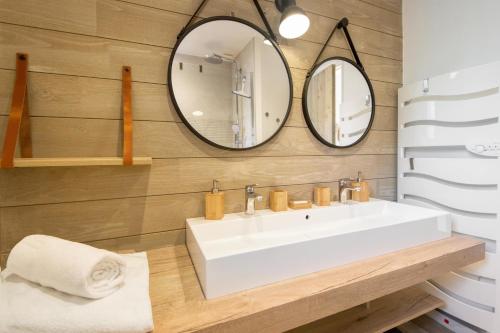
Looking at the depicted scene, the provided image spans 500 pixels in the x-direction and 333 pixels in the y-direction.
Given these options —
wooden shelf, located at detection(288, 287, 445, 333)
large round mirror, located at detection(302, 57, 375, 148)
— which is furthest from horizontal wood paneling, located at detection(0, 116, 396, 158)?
wooden shelf, located at detection(288, 287, 445, 333)

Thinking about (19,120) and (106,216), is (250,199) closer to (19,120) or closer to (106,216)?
(106,216)

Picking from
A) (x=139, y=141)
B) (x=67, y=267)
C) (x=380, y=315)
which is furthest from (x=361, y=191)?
(x=67, y=267)

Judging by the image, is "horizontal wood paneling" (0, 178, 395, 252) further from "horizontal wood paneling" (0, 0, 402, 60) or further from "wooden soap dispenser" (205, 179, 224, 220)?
"horizontal wood paneling" (0, 0, 402, 60)

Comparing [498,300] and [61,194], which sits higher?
[61,194]

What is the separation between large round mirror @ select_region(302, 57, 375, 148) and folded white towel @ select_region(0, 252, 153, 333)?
102 centimetres

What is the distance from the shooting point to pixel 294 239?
0.78 m

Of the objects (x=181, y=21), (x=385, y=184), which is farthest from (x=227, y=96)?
(x=385, y=184)

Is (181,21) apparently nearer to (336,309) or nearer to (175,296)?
(175,296)

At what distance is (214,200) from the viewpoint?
956 mm

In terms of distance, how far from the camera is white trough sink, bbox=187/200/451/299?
65cm

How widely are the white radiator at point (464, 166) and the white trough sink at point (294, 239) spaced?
157 millimetres

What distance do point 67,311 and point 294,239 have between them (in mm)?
616

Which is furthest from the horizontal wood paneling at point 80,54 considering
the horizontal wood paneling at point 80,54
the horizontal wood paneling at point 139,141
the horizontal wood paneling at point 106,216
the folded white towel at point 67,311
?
the folded white towel at point 67,311

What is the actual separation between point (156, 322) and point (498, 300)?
53.0 inches
